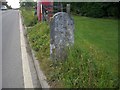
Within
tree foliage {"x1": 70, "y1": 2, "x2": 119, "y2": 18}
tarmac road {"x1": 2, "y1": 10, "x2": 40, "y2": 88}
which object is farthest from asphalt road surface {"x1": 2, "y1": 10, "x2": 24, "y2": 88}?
tree foliage {"x1": 70, "y1": 2, "x2": 119, "y2": 18}

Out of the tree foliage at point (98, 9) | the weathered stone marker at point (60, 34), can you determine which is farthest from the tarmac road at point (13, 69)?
the tree foliage at point (98, 9)

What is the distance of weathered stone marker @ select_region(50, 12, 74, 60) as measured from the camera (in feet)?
25.0

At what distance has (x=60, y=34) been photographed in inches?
303

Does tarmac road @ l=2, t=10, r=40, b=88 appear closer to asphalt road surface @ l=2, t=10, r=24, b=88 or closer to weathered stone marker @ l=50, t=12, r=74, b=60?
asphalt road surface @ l=2, t=10, r=24, b=88

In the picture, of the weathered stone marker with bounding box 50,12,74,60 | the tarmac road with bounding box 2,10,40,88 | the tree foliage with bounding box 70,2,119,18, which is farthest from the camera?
the tree foliage with bounding box 70,2,119,18

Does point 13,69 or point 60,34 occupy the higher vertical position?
point 60,34

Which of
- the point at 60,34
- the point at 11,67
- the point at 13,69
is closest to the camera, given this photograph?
the point at 60,34

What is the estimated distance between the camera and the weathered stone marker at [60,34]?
763 cm

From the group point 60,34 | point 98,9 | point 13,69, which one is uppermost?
point 60,34

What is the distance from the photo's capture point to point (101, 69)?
22.0ft

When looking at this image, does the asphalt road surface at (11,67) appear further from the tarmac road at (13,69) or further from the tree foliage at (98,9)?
the tree foliage at (98,9)

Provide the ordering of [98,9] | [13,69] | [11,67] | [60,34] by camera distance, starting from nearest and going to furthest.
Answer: [60,34] < [13,69] < [11,67] < [98,9]

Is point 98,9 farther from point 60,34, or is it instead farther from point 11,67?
point 60,34

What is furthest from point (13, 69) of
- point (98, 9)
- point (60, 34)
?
point (98, 9)
